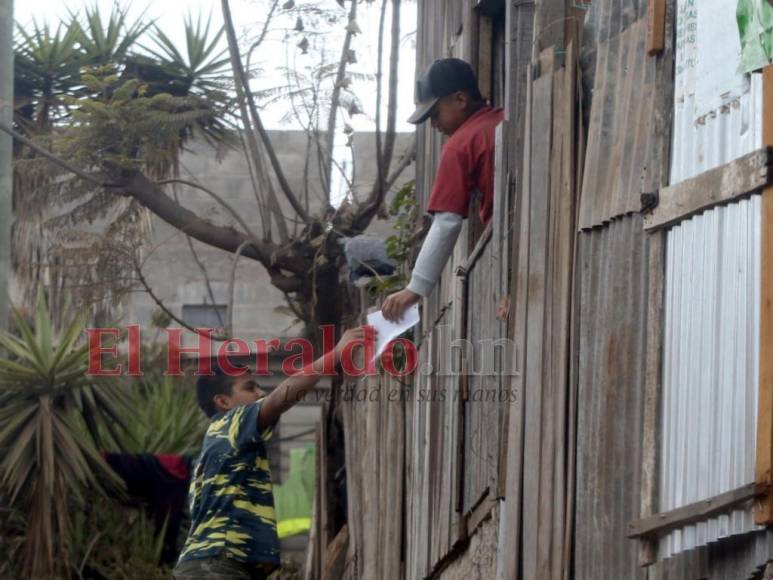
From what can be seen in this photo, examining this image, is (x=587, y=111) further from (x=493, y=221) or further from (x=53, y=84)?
(x=53, y=84)

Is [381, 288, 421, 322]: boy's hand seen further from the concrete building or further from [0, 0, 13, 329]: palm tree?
the concrete building

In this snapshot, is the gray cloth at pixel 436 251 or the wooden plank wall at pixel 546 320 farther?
the gray cloth at pixel 436 251

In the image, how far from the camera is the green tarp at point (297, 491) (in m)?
15.9

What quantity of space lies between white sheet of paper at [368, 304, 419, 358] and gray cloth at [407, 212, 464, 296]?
122 mm

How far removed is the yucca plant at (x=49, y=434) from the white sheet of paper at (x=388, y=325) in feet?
21.4

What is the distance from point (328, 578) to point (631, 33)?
6.07 meters

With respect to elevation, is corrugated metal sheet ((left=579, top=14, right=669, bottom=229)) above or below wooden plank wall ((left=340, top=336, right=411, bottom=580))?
above

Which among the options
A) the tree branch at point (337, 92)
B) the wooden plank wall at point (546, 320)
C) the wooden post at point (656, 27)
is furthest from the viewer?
the tree branch at point (337, 92)

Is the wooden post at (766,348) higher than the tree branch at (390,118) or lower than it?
lower

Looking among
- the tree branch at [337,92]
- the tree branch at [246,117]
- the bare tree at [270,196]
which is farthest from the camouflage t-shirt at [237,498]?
the tree branch at [337,92]

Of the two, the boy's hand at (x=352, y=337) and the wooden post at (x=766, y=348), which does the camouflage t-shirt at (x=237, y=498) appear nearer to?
the boy's hand at (x=352, y=337)

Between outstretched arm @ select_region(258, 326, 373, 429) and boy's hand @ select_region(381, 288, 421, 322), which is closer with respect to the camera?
outstretched arm @ select_region(258, 326, 373, 429)

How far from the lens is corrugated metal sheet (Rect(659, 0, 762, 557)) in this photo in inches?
154

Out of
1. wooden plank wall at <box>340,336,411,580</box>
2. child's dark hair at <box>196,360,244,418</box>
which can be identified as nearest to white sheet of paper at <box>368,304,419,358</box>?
child's dark hair at <box>196,360,244,418</box>
